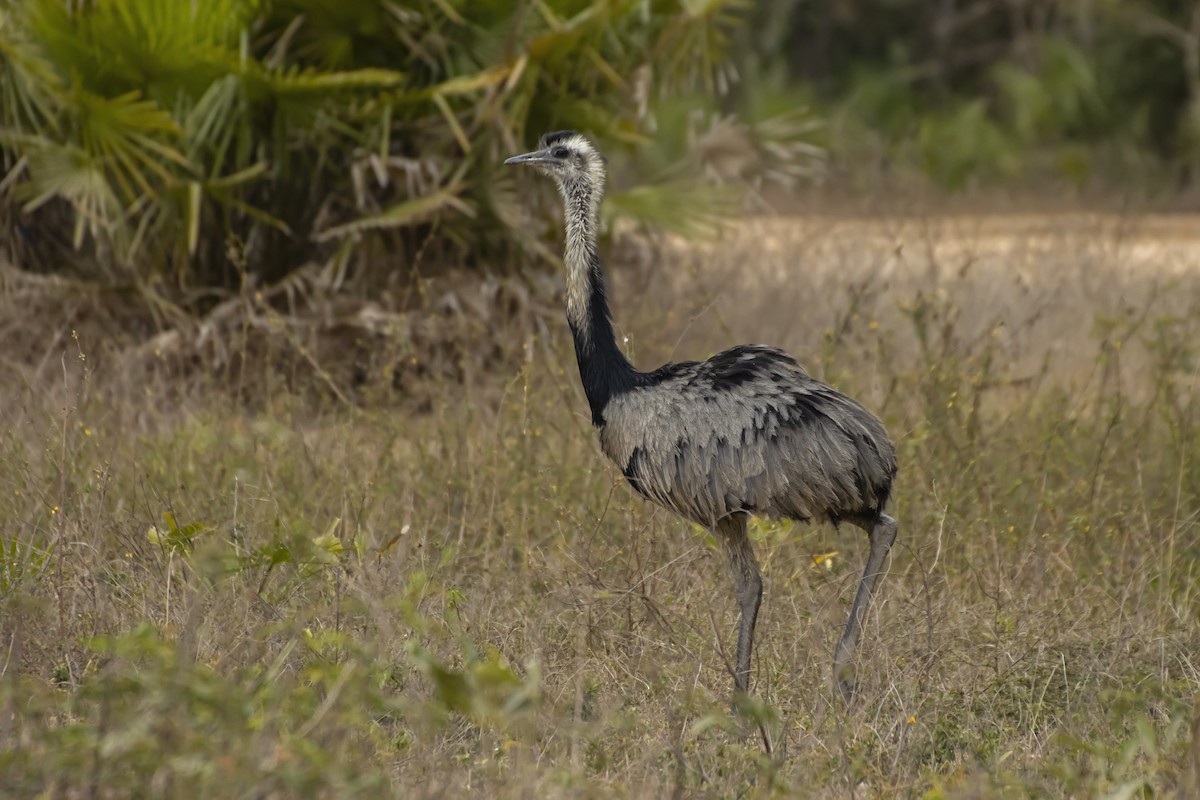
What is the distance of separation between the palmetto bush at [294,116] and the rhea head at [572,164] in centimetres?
243

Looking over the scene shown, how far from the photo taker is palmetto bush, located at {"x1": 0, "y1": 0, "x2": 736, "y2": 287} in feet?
25.6

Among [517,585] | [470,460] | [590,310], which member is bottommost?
[517,585]

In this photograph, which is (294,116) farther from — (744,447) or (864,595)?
(864,595)

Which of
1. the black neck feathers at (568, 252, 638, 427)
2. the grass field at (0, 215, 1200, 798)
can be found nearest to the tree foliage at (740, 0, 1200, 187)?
the grass field at (0, 215, 1200, 798)

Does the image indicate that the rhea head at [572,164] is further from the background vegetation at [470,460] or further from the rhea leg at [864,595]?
the rhea leg at [864,595]

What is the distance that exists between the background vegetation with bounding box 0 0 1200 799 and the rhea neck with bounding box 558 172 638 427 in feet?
1.73

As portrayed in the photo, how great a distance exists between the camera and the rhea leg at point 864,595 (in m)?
4.86

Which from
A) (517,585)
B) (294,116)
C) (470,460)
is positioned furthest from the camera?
(294,116)

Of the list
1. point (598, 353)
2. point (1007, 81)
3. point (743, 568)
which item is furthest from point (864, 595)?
point (1007, 81)

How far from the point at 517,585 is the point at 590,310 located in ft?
3.54

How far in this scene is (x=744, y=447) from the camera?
4.90 meters

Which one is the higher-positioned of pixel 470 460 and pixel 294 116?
pixel 294 116

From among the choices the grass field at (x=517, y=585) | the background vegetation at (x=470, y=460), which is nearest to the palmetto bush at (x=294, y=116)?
the background vegetation at (x=470, y=460)

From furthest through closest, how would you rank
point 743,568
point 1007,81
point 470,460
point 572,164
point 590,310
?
point 1007,81 → point 470,460 → point 572,164 → point 590,310 → point 743,568
